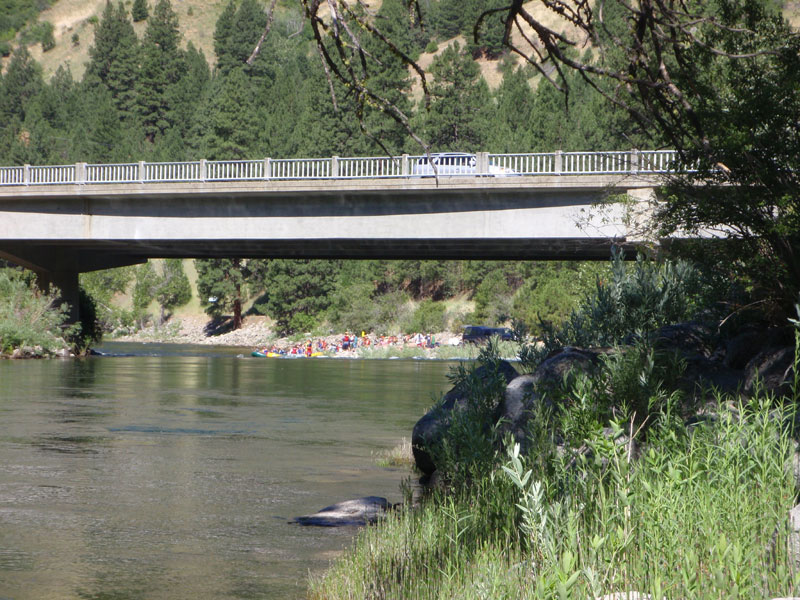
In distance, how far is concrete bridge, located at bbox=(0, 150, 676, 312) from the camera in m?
34.9

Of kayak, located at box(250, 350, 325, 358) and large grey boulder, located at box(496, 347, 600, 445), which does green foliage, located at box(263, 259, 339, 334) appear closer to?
kayak, located at box(250, 350, 325, 358)

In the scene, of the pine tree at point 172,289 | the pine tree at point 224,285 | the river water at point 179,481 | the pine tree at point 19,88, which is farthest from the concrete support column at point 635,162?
the pine tree at point 19,88

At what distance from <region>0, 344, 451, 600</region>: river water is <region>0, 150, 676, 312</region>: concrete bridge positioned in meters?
8.95

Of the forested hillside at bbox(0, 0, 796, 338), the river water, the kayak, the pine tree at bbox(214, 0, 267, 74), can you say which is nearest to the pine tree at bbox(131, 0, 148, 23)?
the pine tree at bbox(214, 0, 267, 74)

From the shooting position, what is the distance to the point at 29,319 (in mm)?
42844

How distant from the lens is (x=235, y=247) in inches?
1698

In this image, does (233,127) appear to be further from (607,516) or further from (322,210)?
(607,516)


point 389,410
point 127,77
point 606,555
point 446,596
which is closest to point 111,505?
point 446,596

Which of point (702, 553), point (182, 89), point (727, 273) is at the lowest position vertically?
point (702, 553)

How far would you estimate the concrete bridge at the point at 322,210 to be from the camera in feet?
115

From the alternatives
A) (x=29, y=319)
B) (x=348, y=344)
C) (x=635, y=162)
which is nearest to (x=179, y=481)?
(x=635, y=162)

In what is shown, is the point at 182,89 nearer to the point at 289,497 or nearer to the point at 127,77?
the point at 127,77

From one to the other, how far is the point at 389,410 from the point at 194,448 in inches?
303

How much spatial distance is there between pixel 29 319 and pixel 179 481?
3187 centimetres
